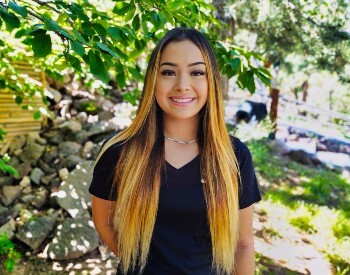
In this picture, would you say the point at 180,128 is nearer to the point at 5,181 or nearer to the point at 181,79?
the point at 181,79

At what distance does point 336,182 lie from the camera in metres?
7.52

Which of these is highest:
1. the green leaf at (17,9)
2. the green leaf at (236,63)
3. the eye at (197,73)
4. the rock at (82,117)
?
the green leaf at (17,9)

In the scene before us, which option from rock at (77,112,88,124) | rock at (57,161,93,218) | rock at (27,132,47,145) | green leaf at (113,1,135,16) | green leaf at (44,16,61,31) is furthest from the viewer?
rock at (77,112,88,124)

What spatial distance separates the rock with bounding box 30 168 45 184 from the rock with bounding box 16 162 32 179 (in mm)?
94

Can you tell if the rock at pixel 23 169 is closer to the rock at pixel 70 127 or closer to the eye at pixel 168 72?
the rock at pixel 70 127

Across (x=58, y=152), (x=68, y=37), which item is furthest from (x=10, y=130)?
(x=68, y=37)

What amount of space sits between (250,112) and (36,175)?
764 centimetres

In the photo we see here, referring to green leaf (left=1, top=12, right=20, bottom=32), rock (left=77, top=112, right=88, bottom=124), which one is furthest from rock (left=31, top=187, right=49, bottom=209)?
green leaf (left=1, top=12, right=20, bottom=32)

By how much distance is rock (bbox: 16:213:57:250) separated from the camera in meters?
4.09

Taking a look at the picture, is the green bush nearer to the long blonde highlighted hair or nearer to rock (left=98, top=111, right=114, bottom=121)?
the long blonde highlighted hair

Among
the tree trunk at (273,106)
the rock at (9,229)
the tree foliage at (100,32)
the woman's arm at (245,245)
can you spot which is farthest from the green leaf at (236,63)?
the tree trunk at (273,106)

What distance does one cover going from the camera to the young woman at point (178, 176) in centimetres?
161

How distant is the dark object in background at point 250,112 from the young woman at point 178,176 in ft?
30.7

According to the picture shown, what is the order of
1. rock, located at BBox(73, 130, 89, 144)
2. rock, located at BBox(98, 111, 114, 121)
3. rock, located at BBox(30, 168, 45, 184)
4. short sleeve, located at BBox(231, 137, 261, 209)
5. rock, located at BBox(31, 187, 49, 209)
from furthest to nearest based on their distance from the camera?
rock, located at BBox(98, 111, 114, 121) → rock, located at BBox(73, 130, 89, 144) → rock, located at BBox(30, 168, 45, 184) → rock, located at BBox(31, 187, 49, 209) → short sleeve, located at BBox(231, 137, 261, 209)
